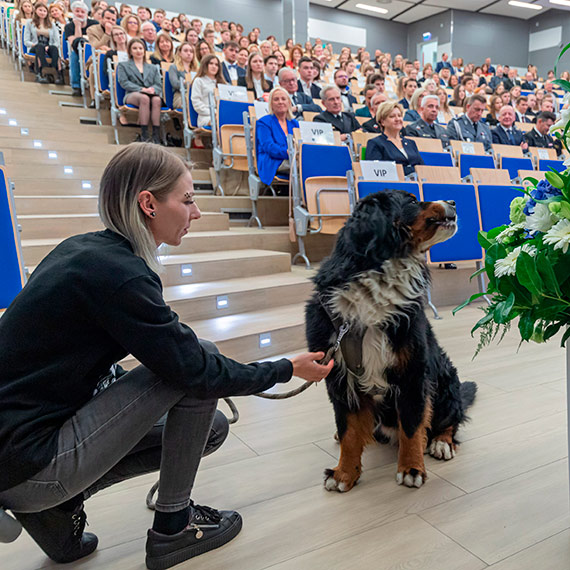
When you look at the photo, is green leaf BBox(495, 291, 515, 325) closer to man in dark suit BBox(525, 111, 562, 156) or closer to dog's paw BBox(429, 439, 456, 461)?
dog's paw BBox(429, 439, 456, 461)

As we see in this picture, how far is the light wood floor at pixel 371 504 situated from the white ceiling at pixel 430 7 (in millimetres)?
17374

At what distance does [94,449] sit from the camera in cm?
99

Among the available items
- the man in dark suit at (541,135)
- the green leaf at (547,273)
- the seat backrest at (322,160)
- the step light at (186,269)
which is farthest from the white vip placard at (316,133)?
the man in dark suit at (541,135)

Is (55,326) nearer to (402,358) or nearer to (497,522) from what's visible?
(402,358)

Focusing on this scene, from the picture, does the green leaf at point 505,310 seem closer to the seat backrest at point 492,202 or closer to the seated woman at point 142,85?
the seat backrest at point 492,202

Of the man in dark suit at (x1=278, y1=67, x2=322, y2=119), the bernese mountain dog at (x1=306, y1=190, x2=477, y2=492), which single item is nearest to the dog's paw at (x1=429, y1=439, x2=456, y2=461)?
the bernese mountain dog at (x1=306, y1=190, x2=477, y2=492)

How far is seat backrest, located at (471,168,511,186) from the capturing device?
4.12 meters

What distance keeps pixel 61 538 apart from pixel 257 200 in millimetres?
3694

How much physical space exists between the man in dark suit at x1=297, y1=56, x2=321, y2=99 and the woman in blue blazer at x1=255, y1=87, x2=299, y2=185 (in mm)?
1906

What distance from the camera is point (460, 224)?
11.4ft

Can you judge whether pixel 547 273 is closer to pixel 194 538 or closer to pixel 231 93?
pixel 194 538

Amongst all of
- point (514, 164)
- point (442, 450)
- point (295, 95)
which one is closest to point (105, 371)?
point (442, 450)

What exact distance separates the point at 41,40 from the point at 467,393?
7.29 meters

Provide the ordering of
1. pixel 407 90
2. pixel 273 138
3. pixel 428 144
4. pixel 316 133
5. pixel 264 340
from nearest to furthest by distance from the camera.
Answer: pixel 264 340, pixel 316 133, pixel 273 138, pixel 428 144, pixel 407 90
